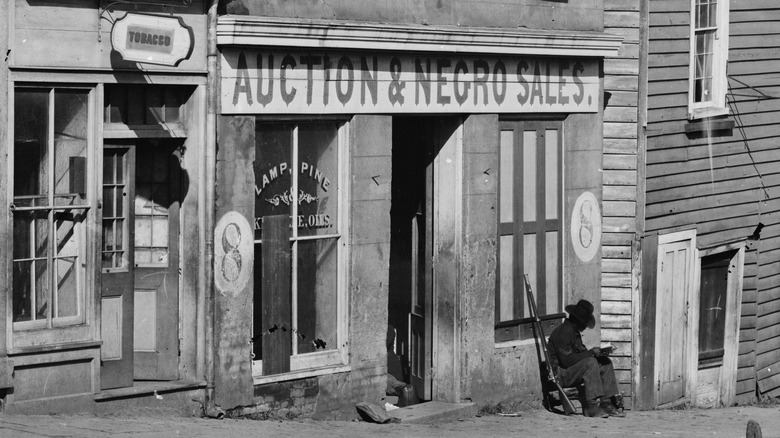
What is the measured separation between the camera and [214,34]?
11086mm

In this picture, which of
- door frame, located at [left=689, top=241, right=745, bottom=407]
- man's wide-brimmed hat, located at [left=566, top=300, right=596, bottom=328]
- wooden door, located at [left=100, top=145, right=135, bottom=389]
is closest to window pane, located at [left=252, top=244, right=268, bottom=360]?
wooden door, located at [left=100, top=145, right=135, bottom=389]

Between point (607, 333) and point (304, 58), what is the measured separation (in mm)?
5676

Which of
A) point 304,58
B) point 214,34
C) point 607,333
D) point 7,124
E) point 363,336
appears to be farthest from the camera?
point 607,333

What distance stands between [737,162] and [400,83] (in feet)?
20.2

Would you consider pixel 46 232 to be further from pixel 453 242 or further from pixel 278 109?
pixel 453 242

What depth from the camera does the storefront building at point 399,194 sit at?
1159cm

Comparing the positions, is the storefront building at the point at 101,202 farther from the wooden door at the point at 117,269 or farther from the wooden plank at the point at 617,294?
the wooden plank at the point at 617,294

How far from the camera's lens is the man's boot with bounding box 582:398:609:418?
1391cm

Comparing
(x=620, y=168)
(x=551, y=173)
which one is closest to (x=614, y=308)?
(x=620, y=168)

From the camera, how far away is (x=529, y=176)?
47.3 ft

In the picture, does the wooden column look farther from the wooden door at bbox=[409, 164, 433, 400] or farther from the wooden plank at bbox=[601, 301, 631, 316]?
the wooden plank at bbox=[601, 301, 631, 316]

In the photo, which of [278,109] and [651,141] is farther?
[651,141]

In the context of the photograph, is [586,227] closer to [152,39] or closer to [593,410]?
[593,410]

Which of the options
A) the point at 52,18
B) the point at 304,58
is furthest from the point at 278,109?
the point at 52,18
